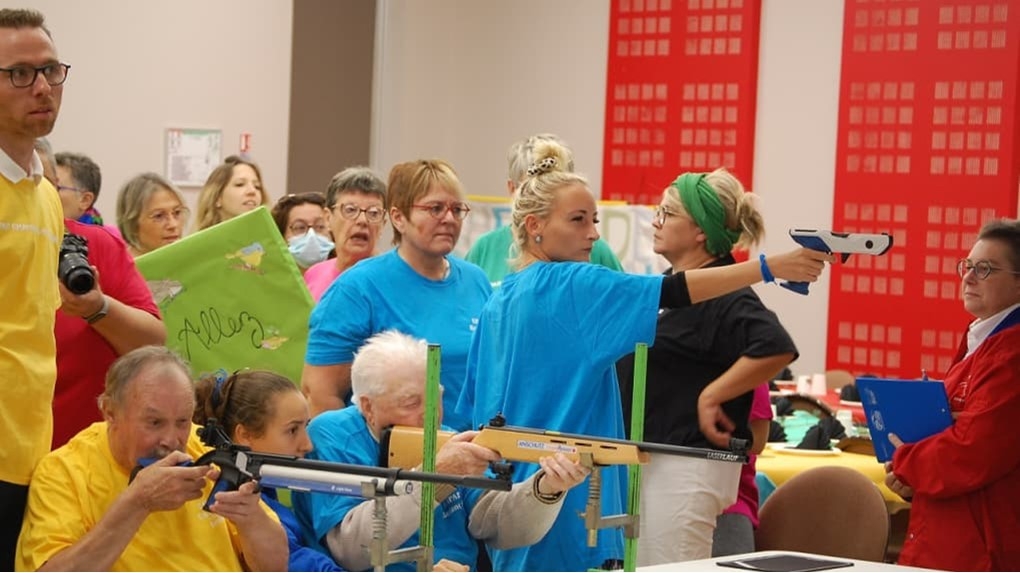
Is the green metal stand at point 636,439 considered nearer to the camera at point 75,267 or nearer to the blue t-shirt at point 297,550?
the blue t-shirt at point 297,550

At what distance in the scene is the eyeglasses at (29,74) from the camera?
2359 mm

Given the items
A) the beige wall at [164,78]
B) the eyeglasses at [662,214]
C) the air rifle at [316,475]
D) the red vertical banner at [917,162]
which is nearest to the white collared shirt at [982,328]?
the eyeglasses at [662,214]

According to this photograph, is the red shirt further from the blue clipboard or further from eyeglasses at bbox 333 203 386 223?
eyeglasses at bbox 333 203 386 223

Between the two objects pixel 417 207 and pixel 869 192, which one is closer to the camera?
pixel 417 207

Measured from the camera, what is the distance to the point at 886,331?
7531 millimetres

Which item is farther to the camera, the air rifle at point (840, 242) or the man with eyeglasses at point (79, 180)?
the man with eyeglasses at point (79, 180)

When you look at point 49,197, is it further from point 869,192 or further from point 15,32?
point 869,192

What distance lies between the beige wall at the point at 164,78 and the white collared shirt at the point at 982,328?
4.67 m

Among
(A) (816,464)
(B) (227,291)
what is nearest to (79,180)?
(B) (227,291)

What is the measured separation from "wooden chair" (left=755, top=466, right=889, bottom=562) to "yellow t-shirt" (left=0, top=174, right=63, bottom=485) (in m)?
2.14

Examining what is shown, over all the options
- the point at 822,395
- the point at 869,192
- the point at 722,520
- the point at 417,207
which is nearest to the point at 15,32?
the point at 417,207

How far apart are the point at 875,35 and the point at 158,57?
3744 millimetres

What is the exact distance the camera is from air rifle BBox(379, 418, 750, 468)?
7.64 ft

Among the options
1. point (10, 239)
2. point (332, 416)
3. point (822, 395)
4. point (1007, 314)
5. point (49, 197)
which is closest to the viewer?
point (10, 239)
